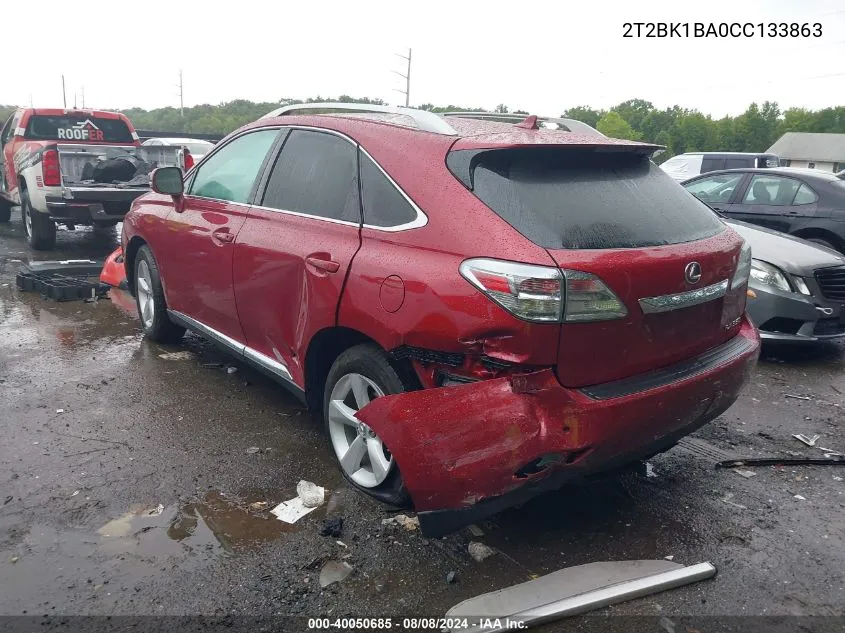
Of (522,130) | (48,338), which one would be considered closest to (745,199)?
(522,130)

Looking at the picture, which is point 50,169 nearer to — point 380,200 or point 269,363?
point 269,363

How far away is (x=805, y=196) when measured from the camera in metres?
7.85

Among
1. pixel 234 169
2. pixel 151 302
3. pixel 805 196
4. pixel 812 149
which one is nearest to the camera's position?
pixel 234 169

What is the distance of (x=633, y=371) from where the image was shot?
105 inches

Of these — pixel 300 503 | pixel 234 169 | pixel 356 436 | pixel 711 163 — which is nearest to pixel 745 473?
pixel 356 436

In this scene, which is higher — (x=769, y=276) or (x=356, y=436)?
(x=769, y=276)

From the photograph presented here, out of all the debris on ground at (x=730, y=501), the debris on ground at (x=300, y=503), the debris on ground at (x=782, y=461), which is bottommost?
the debris on ground at (x=300, y=503)

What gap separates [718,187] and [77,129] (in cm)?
977

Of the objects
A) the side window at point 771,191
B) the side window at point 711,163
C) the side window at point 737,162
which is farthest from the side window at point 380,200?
the side window at point 711,163

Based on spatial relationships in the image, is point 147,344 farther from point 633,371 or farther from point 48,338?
point 633,371

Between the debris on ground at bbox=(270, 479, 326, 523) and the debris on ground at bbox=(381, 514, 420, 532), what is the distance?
365 mm

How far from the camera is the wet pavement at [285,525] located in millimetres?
2564

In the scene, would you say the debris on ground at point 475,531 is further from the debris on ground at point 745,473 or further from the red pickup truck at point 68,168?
the red pickup truck at point 68,168

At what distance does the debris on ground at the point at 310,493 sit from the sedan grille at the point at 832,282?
4.51 m
